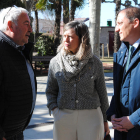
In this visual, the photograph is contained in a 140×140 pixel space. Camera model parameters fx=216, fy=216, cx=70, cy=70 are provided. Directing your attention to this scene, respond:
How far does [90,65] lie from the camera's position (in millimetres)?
2363

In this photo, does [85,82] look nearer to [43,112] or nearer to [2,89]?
[2,89]

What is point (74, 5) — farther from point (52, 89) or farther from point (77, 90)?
point (77, 90)

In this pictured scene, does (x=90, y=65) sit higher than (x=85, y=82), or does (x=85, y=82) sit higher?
(x=90, y=65)

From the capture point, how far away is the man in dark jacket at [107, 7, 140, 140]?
1850 millimetres

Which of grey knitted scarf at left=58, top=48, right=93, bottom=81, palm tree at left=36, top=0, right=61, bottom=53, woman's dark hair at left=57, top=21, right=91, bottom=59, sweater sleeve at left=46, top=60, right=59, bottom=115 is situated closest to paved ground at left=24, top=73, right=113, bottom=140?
sweater sleeve at left=46, top=60, right=59, bottom=115

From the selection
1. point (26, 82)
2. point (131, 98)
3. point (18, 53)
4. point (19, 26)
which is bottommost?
point (131, 98)

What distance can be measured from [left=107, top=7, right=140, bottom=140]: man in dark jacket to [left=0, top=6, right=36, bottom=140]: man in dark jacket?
833 millimetres

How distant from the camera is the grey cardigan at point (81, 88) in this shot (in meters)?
2.29

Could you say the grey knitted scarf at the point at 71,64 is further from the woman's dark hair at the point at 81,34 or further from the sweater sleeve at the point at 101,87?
the sweater sleeve at the point at 101,87

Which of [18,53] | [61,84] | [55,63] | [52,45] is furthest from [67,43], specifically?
[52,45]

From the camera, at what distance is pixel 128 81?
1.92 metres

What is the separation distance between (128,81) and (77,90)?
23.2 inches

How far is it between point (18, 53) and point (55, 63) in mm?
570

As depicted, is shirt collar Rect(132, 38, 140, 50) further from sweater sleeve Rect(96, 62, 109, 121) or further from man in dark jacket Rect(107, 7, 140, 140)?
sweater sleeve Rect(96, 62, 109, 121)
